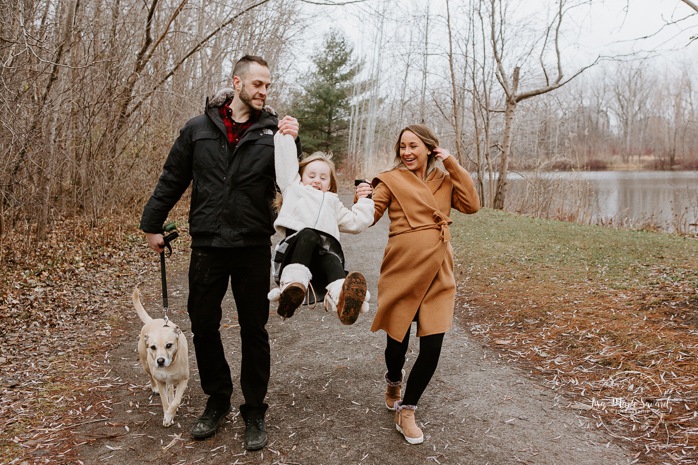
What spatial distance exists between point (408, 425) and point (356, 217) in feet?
4.83

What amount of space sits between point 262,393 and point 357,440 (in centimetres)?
73

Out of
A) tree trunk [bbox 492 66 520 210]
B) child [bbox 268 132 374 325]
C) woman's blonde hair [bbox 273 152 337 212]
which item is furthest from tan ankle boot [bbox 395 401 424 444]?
tree trunk [bbox 492 66 520 210]

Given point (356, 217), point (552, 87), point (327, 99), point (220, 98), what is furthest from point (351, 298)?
point (327, 99)

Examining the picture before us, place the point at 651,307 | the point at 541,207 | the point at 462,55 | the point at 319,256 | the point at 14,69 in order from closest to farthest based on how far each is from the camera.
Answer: the point at 319,256 < the point at 651,307 < the point at 14,69 < the point at 541,207 < the point at 462,55

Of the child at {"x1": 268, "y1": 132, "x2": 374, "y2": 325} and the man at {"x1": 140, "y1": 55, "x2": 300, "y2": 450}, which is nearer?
the child at {"x1": 268, "y1": 132, "x2": 374, "y2": 325}

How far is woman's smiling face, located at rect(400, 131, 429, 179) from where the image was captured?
3.51 metres

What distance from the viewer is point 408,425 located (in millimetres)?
3367

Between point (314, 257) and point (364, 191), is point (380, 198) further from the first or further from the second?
point (314, 257)

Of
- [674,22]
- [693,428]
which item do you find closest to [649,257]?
[674,22]

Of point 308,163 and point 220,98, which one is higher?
point 220,98

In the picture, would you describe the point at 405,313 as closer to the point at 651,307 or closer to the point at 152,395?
the point at 152,395

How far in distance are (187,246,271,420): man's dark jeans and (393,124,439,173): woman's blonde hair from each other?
1161 mm

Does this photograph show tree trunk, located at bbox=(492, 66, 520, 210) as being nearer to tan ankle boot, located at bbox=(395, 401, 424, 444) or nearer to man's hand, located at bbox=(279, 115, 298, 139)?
tan ankle boot, located at bbox=(395, 401, 424, 444)

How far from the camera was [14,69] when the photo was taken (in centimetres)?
681
